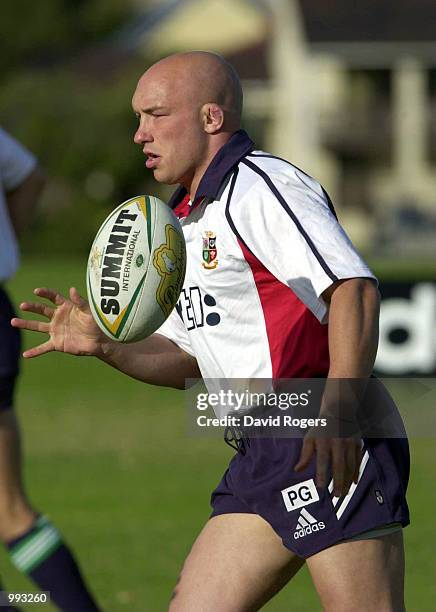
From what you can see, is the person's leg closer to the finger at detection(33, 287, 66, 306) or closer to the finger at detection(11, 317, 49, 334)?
the finger at detection(11, 317, 49, 334)

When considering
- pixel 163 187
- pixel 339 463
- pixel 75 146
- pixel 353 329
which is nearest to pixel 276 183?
pixel 353 329

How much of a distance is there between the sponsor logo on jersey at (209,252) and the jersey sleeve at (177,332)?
17.5 inches

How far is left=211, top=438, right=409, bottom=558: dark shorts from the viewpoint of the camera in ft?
13.5

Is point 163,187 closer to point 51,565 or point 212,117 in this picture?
point 51,565

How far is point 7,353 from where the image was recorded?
19.8 ft

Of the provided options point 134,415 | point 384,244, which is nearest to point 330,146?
point 384,244

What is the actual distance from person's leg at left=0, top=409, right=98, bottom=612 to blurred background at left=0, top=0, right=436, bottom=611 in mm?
1164

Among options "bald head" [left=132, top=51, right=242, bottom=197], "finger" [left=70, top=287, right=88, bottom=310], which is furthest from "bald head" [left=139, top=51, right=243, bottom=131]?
"finger" [left=70, top=287, right=88, bottom=310]

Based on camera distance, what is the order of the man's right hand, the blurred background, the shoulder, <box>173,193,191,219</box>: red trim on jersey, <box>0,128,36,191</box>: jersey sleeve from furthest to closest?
the blurred background < <box>0,128,36,191</box>: jersey sleeve < <box>173,193,191,219</box>: red trim on jersey < the man's right hand < the shoulder

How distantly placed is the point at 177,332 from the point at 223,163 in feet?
2.31

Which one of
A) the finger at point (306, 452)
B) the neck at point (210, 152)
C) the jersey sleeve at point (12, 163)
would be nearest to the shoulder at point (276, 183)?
the neck at point (210, 152)

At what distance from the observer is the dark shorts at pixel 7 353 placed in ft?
19.7

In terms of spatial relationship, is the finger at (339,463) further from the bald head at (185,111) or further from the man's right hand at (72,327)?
the bald head at (185,111)

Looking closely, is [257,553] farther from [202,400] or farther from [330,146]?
[330,146]
